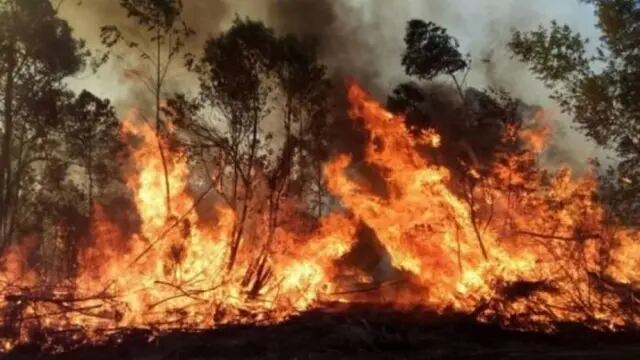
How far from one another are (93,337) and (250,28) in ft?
47.9

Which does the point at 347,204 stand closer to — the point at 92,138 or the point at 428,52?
Result: the point at 428,52

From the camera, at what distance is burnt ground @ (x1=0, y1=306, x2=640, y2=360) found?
20.5 metres

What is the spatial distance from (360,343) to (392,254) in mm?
7219

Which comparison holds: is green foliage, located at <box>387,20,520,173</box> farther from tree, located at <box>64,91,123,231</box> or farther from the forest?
tree, located at <box>64,91,123,231</box>

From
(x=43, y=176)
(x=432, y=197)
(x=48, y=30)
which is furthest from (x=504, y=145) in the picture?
(x=43, y=176)

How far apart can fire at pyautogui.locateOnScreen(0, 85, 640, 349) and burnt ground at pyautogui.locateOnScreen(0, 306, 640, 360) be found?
0.88 metres

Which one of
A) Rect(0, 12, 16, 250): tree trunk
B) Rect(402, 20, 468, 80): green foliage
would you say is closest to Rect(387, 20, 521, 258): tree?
Rect(402, 20, 468, 80): green foliage

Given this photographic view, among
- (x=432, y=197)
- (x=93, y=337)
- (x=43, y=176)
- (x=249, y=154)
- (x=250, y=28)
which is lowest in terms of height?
(x=93, y=337)

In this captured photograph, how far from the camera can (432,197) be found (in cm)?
2706

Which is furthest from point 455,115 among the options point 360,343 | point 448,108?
point 360,343

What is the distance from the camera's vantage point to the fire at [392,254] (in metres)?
23.4

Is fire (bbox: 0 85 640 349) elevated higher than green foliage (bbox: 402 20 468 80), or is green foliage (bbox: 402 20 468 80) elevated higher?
green foliage (bbox: 402 20 468 80)

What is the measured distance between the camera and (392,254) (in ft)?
91.6

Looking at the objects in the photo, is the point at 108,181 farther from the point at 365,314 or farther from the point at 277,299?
the point at 365,314
